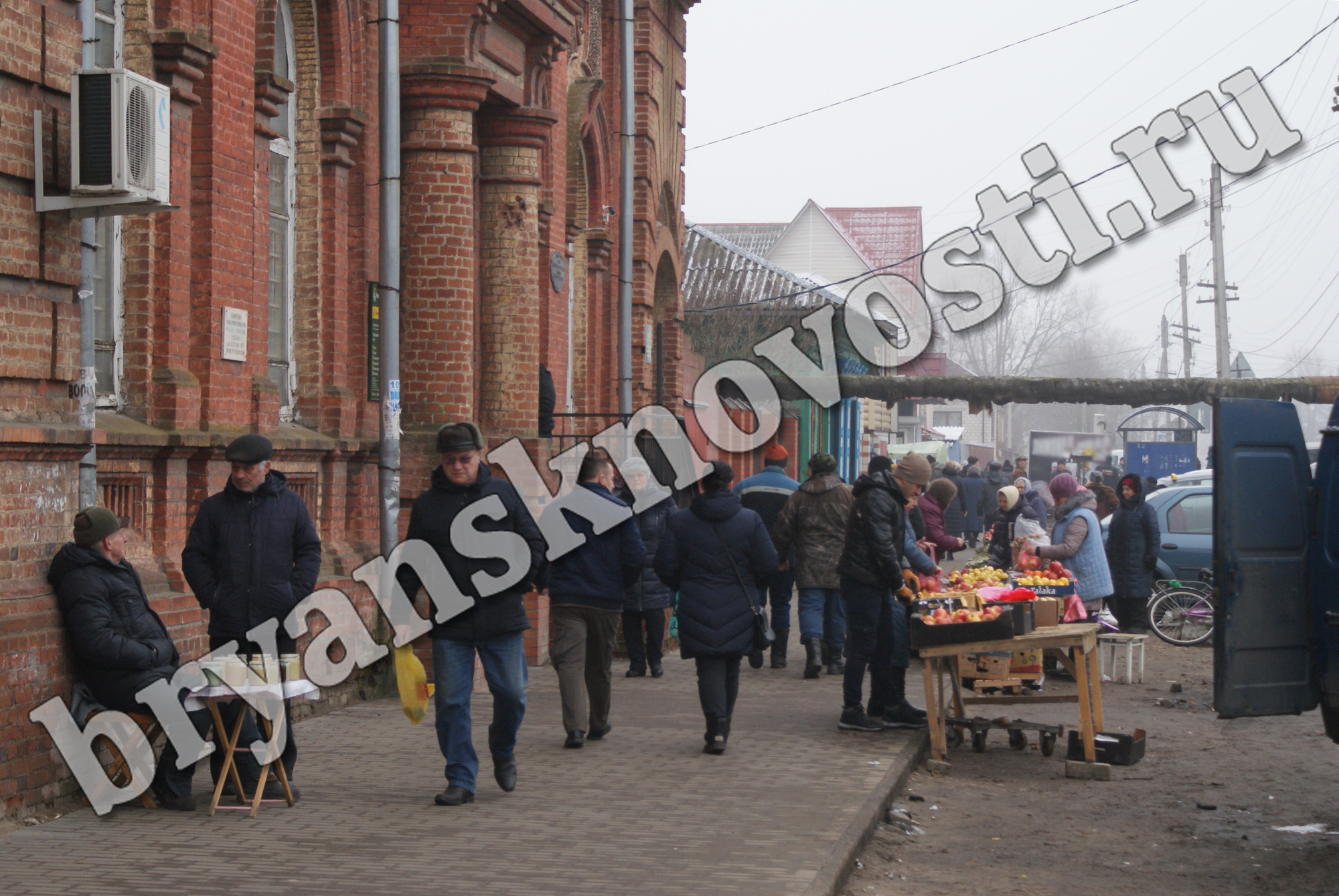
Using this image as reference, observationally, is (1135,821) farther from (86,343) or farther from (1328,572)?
(86,343)

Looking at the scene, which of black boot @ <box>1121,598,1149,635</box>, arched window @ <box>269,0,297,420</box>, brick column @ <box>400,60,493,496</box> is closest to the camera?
arched window @ <box>269,0,297,420</box>

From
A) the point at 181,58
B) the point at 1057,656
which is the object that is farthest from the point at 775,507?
the point at 181,58

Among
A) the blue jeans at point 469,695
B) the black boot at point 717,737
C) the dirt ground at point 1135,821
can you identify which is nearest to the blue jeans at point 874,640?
the dirt ground at point 1135,821

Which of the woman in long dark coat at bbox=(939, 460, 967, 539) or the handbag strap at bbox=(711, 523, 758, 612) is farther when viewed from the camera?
the woman in long dark coat at bbox=(939, 460, 967, 539)

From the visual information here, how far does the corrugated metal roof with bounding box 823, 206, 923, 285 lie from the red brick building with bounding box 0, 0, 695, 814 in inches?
2017

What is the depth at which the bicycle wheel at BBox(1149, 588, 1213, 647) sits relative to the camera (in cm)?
1670

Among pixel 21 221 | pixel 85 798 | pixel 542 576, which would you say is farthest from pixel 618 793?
pixel 21 221

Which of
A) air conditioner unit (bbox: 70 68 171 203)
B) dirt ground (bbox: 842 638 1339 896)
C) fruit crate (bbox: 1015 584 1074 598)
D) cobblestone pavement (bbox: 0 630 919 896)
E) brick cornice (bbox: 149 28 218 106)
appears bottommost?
dirt ground (bbox: 842 638 1339 896)

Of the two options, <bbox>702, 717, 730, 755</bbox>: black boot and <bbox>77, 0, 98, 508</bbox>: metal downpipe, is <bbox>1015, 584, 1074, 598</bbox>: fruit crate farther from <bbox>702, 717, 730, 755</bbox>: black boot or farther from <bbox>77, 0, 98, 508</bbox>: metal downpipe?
<bbox>77, 0, 98, 508</bbox>: metal downpipe

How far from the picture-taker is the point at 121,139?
7184mm

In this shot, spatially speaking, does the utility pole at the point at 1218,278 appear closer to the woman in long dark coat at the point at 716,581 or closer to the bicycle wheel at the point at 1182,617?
the bicycle wheel at the point at 1182,617

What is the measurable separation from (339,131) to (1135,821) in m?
7.30

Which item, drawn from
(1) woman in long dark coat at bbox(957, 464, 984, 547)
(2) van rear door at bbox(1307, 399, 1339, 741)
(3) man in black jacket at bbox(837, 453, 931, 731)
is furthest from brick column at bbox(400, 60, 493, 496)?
(1) woman in long dark coat at bbox(957, 464, 984, 547)

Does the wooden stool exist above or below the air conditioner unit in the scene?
below
